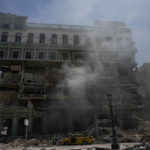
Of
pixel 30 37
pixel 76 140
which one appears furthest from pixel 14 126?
pixel 30 37

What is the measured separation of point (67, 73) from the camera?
90.2ft

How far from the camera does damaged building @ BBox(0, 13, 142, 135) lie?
2486cm

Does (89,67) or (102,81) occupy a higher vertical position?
(89,67)

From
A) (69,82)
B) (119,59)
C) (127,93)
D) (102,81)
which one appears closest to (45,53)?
(69,82)

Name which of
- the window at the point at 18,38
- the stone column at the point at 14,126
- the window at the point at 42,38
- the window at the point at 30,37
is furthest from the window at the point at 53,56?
the stone column at the point at 14,126

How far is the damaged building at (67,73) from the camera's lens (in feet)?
81.6

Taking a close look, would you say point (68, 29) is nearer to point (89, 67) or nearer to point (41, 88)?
point (89, 67)

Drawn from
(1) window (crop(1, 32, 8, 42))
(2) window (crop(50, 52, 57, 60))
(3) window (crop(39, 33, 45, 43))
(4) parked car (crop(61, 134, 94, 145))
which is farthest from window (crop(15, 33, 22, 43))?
(4) parked car (crop(61, 134, 94, 145))

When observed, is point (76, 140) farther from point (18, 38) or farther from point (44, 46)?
point (18, 38)

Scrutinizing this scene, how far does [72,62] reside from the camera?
2762 cm

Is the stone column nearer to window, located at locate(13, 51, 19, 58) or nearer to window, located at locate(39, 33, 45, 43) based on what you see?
window, located at locate(13, 51, 19, 58)

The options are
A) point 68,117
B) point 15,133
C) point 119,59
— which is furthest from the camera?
point 119,59

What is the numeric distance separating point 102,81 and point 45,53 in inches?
471

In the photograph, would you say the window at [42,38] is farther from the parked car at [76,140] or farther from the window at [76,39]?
the parked car at [76,140]
